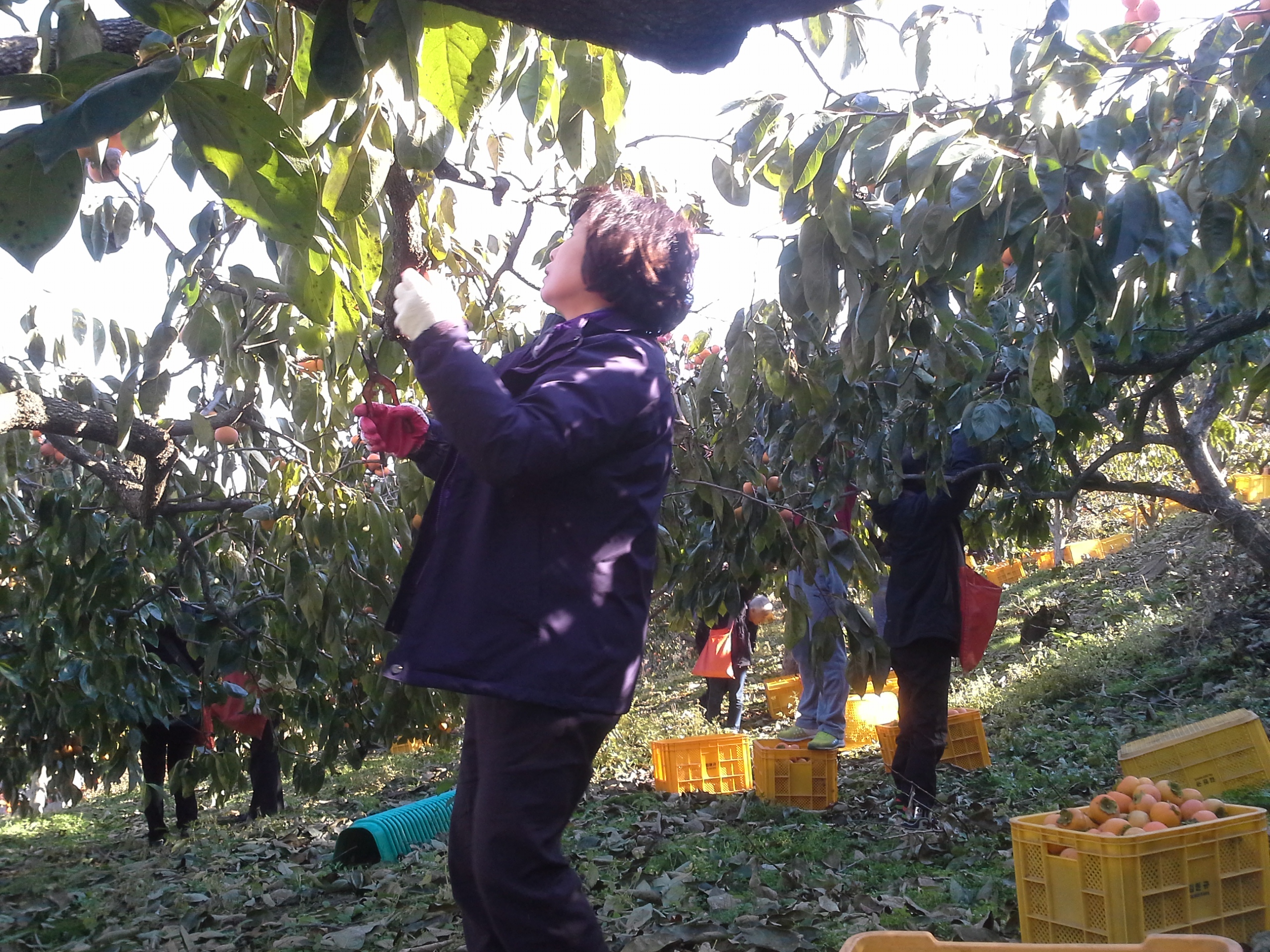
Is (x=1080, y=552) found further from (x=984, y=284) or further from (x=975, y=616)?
(x=984, y=284)

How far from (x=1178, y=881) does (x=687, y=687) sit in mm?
8849

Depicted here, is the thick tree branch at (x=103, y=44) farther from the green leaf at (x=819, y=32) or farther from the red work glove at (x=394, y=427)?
the green leaf at (x=819, y=32)

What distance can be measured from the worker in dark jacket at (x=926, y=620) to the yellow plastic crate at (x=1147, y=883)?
1.49 metres

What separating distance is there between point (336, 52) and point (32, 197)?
1.12 ft

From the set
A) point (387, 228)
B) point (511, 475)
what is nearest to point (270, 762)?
point (387, 228)

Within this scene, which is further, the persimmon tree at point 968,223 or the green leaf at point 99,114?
the persimmon tree at point 968,223

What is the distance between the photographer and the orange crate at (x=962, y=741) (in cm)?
486

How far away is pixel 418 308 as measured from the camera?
1443 mm

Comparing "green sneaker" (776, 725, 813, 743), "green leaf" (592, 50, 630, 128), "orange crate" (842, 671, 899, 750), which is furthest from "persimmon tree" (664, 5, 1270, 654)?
"orange crate" (842, 671, 899, 750)

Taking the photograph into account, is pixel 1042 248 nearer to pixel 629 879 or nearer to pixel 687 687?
pixel 629 879

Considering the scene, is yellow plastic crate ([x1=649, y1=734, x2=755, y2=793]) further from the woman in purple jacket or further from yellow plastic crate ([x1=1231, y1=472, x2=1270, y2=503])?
yellow plastic crate ([x1=1231, y1=472, x2=1270, y2=503])

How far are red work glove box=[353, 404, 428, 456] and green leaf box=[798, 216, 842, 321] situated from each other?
2.30 feet

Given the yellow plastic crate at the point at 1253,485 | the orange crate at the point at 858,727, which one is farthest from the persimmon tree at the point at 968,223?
the yellow plastic crate at the point at 1253,485

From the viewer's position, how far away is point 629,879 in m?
3.16
